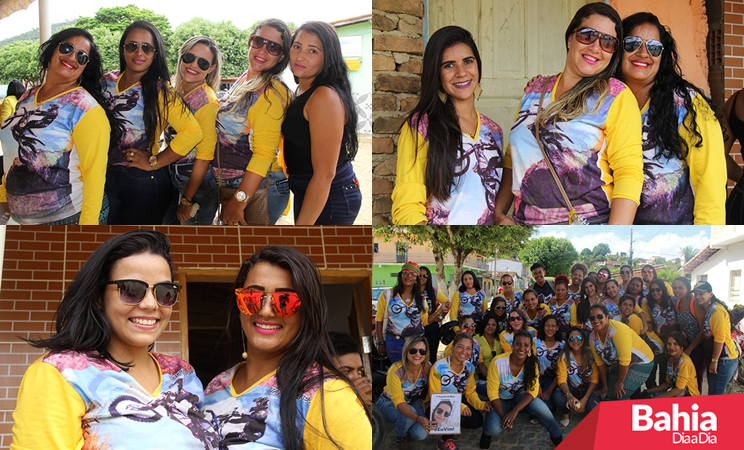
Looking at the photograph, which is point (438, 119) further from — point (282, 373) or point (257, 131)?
point (282, 373)

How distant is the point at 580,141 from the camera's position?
420 centimetres

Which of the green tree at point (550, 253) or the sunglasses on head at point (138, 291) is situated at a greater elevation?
the green tree at point (550, 253)

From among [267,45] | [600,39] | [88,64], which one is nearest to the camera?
[600,39]

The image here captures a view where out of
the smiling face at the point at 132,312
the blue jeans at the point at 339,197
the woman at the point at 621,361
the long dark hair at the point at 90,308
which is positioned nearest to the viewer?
the long dark hair at the point at 90,308

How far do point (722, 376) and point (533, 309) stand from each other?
1161mm

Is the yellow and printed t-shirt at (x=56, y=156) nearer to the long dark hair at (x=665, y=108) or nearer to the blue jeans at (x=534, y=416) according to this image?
the blue jeans at (x=534, y=416)

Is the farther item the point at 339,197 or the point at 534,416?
the point at 339,197

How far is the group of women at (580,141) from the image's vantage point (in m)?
4.17

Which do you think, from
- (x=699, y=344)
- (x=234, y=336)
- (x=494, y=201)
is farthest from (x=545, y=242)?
(x=234, y=336)

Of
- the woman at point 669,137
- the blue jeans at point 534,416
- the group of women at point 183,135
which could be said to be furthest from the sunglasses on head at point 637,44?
the blue jeans at point 534,416

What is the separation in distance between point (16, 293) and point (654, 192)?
3760mm

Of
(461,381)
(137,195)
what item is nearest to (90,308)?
(137,195)

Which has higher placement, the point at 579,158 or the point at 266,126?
the point at 266,126

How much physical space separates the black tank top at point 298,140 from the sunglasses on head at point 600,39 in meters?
1.46
